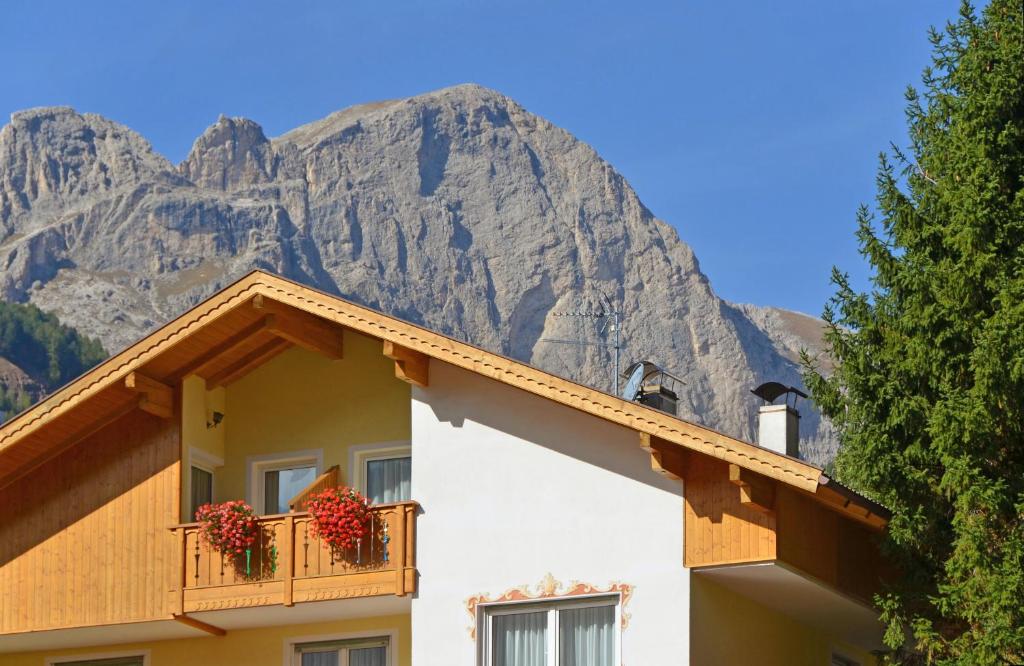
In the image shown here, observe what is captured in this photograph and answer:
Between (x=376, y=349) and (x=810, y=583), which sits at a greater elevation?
(x=376, y=349)

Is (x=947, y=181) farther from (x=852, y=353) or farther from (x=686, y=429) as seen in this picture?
(x=686, y=429)

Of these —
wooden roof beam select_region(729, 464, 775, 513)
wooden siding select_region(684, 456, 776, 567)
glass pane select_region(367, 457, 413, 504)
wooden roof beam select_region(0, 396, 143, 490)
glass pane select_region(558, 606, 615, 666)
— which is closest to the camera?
wooden roof beam select_region(729, 464, 775, 513)

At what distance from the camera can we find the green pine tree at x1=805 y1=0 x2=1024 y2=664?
19.8 m

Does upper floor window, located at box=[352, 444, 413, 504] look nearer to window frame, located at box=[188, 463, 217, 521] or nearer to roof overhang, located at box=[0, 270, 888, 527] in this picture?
roof overhang, located at box=[0, 270, 888, 527]

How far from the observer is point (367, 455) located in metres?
23.0

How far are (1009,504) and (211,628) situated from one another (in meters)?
10.4

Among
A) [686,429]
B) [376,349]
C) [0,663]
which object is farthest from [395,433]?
[0,663]

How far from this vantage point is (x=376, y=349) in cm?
2322

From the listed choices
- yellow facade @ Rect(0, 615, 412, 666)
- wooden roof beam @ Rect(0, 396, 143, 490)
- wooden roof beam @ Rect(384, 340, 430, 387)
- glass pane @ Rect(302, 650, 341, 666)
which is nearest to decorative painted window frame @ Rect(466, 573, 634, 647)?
yellow facade @ Rect(0, 615, 412, 666)

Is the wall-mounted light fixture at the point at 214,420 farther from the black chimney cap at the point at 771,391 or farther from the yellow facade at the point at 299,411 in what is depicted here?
the black chimney cap at the point at 771,391

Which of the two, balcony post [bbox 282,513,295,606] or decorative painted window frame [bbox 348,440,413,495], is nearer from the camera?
balcony post [bbox 282,513,295,606]

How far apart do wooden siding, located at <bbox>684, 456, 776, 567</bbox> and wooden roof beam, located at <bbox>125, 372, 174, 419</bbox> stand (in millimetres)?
7306

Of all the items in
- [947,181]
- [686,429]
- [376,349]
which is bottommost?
[686,429]

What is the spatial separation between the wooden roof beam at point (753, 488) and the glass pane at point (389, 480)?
5126 mm
